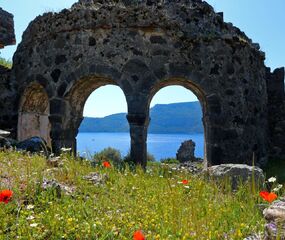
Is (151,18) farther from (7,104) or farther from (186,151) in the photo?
(186,151)

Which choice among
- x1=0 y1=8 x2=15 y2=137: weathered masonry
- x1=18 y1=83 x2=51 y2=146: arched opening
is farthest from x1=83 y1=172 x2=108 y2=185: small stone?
x1=0 y1=8 x2=15 y2=137: weathered masonry

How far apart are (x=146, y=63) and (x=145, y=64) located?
1.4 inches

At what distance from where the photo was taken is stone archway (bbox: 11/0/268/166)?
8.80 metres

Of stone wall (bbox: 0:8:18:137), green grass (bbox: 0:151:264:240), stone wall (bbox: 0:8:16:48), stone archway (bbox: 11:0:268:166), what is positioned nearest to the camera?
green grass (bbox: 0:151:264:240)

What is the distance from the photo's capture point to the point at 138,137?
8.66m

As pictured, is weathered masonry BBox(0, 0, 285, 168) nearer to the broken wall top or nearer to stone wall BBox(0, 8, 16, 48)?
the broken wall top

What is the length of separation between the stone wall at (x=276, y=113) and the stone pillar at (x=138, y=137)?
5.06 m

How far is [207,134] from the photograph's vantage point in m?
9.16

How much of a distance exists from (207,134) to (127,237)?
6.34m

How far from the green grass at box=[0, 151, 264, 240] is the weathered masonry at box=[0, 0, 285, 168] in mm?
4163

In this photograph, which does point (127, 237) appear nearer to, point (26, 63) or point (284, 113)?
point (26, 63)

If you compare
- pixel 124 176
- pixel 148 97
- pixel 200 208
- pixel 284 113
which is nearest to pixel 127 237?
pixel 200 208

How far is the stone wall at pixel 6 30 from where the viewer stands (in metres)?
11.2

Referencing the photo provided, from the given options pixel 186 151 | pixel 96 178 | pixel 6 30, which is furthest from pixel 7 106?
pixel 186 151
